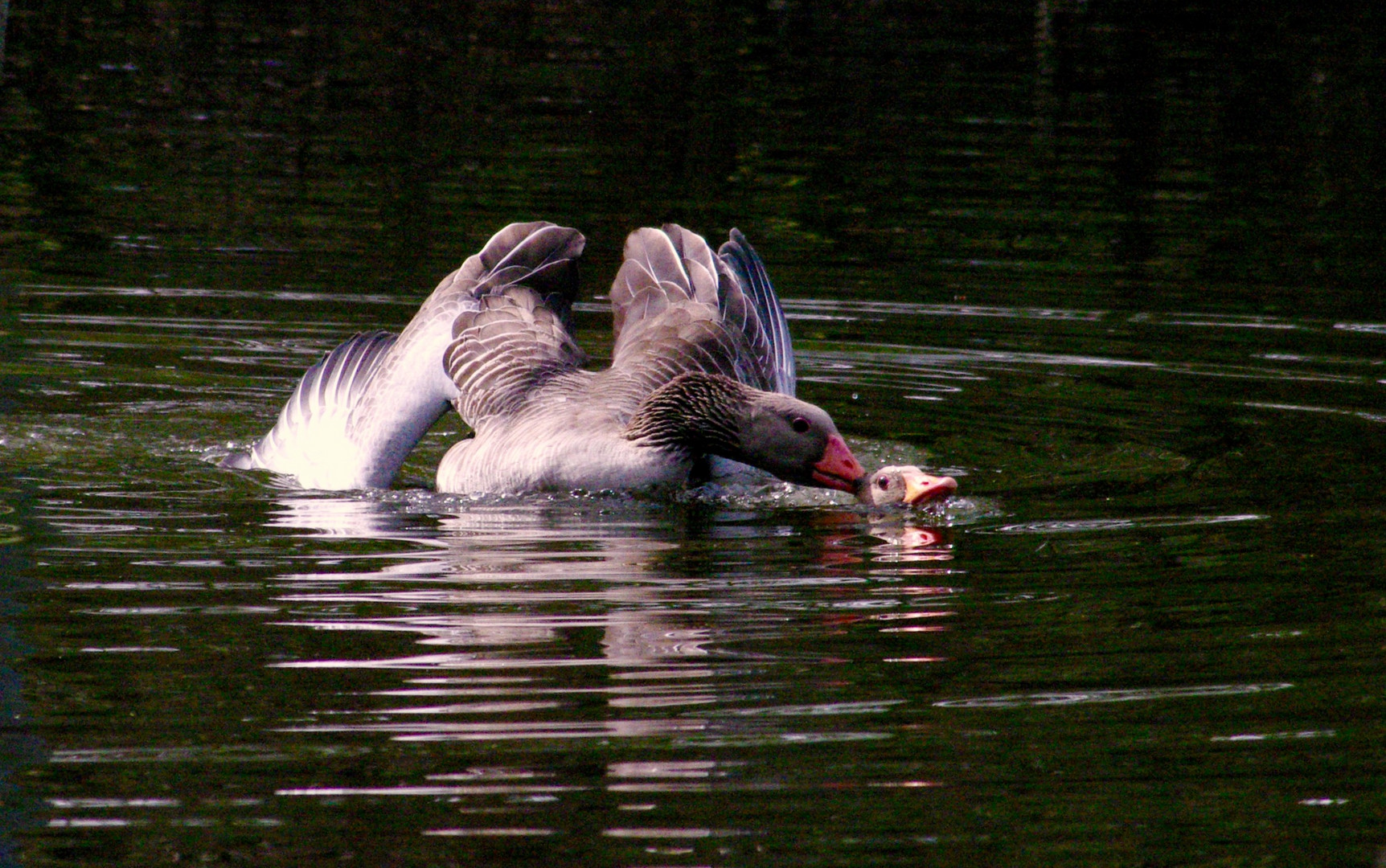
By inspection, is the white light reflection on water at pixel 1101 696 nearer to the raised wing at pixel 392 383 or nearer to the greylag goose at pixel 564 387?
the greylag goose at pixel 564 387

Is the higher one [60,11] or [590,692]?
[60,11]

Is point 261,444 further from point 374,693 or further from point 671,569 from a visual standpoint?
point 374,693

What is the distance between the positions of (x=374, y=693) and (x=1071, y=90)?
2399cm

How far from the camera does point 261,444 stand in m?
10.1

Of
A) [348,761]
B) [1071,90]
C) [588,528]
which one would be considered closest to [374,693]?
[348,761]

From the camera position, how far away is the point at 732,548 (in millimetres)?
8398

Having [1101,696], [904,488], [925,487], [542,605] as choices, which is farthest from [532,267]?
[1101,696]

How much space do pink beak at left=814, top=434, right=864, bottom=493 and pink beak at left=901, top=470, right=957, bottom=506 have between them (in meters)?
0.45

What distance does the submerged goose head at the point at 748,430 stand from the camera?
9234mm

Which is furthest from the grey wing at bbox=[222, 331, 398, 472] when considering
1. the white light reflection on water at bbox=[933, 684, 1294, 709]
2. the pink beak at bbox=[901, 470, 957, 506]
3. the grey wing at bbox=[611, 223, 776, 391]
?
the white light reflection on water at bbox=[933, 684, 1294, 709]

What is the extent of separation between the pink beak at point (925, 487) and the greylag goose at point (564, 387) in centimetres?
49

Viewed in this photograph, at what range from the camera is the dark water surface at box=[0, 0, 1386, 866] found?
Answer: 17.3 ft

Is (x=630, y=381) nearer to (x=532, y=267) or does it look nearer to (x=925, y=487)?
(x=532, y=267)

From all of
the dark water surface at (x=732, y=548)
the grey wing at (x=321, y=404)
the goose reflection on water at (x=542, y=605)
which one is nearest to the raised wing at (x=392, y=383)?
the grey wing at (x=321, y=404)
